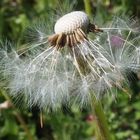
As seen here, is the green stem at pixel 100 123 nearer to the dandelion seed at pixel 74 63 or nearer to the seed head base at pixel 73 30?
the dandelion seed at pixel 74 63

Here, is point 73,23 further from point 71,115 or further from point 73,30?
point 71,115

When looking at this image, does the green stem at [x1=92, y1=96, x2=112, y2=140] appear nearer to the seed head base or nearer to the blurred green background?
the seed head base

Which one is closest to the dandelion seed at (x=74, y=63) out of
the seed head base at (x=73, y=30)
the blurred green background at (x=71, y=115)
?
the seed head base at (x=73, y=30)

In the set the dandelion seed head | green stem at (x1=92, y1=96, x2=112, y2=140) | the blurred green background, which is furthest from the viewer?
the blurred green background

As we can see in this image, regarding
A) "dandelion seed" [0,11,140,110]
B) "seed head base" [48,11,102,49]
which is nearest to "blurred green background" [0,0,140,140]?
"dandelion seed" [0,11,140,110]

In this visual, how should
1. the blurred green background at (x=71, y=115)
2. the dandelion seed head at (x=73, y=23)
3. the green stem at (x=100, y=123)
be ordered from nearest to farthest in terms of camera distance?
the dandelion seed head at (x=73, y=23) → the green stem at (x=100, y=123) → the blurred green background at (x=71, y=115)

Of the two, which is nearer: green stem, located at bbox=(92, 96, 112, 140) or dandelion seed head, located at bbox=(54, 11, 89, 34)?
dandelion seed head, located at bbox=(54, 11, 89, 34)

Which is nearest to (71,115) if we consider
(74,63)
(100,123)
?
(100,123)

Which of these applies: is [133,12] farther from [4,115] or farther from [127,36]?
[127,36]
